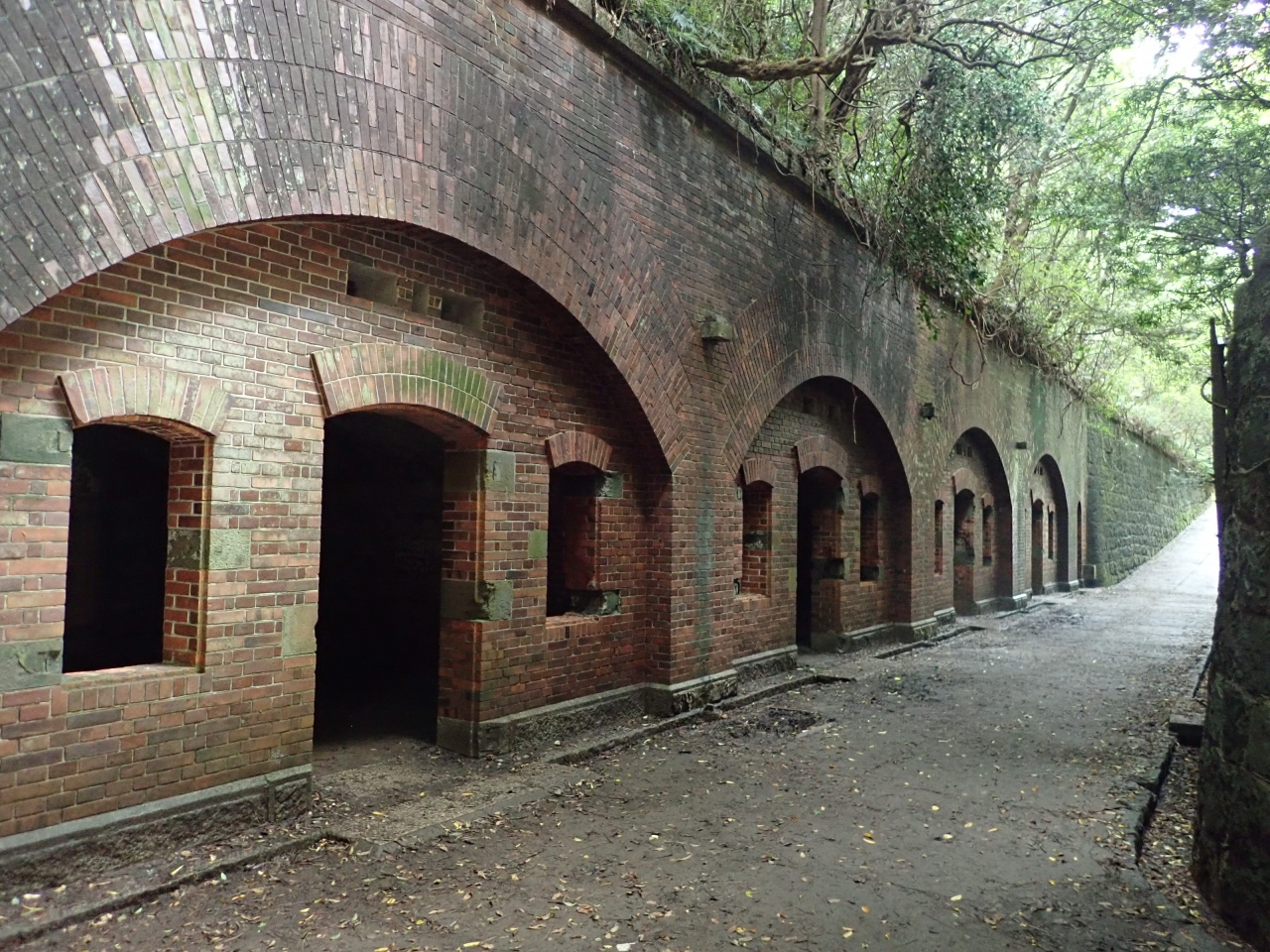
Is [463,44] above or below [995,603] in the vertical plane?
above

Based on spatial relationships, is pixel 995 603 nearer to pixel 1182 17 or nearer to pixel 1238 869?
pixel 1182 17

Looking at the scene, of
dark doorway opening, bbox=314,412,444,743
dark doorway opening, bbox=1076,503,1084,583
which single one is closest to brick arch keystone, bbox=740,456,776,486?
dark doorway opening, bbox=314,412,444,743

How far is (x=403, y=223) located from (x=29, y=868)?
365cm

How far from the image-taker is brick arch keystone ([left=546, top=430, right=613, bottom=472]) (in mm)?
6676

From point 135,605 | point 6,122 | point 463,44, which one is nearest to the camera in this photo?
point 6,122

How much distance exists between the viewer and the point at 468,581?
243 inches

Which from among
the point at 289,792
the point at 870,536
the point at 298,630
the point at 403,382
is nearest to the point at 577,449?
the point at 403,382

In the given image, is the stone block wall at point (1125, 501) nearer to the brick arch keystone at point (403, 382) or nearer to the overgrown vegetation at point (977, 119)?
the overgrown vegetation at point (977, 119)

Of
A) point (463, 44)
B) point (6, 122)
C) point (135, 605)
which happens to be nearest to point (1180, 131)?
point (463, 44)

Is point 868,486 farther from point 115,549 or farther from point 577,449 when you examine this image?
point 115,549

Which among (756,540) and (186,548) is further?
(756,540)

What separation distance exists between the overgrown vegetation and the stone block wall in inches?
455

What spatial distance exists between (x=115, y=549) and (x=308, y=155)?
167 inches

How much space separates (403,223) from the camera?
5.21m
